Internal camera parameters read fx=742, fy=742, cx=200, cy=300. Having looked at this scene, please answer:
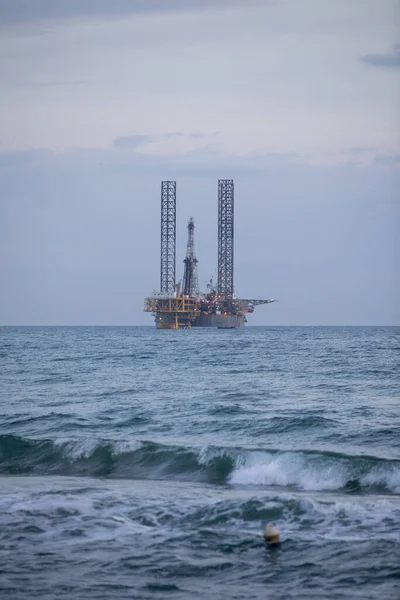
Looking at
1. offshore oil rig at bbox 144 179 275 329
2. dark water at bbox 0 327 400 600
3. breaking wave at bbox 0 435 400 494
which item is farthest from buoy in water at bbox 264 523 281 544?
offshore oil rig at bbox 144 179 275 329

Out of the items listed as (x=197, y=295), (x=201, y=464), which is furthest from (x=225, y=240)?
(x=201, y=464)

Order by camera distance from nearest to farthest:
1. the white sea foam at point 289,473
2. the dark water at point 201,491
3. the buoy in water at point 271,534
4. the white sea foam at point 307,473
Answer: the dark water at point 201,491 < the buoy in water at point 271,534 < the white sea foam at point 307,473 < the white sea foam at point 289,473

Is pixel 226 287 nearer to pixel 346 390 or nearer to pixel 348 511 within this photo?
pixel 346 390

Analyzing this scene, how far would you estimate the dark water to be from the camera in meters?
9.72

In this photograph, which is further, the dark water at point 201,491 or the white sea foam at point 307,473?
the white sea foam at point 307,473

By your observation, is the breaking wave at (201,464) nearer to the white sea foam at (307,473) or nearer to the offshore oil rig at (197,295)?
the white sea foam at (307,473)

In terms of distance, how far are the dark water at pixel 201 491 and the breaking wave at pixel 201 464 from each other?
49 mm

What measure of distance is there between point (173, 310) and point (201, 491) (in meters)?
125

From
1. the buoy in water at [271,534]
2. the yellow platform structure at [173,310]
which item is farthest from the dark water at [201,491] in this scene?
the yellow platform structure at [173,310]

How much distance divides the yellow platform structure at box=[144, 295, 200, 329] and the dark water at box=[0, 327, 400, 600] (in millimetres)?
107650

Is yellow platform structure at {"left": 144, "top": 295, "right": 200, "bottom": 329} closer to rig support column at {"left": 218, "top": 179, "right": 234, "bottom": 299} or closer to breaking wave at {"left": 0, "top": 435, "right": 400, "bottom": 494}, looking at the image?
rig support column at {"left": 218, "top": 179, "right": 234, "bottom": 299}

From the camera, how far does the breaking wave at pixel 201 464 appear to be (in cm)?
1571

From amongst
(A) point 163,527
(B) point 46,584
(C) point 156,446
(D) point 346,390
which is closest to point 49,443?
(C) point 156,446

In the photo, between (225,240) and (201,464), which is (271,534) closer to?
(201,464)
